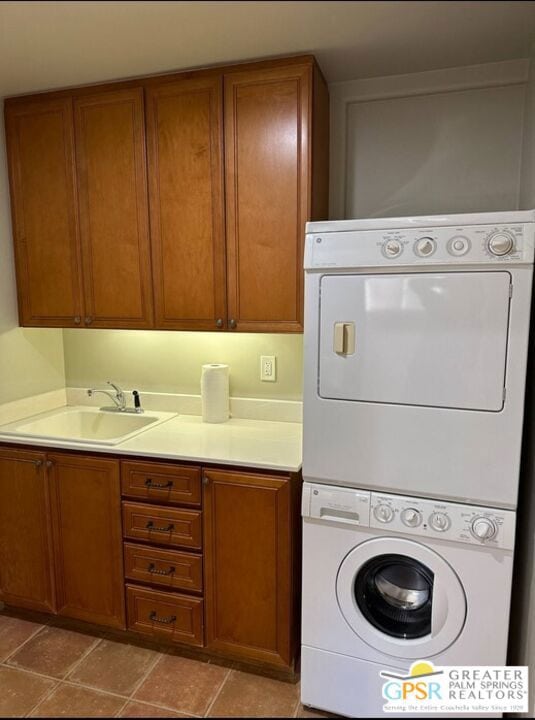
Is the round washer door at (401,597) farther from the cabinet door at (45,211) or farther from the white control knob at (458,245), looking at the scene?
the cabinet door at (45,211)

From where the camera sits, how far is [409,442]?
148 centimetres

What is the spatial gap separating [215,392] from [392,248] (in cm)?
112

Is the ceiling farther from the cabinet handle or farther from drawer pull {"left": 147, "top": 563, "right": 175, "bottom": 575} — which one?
drawer pull {"left": 147, "top": 563, "right": 175, "bottom": 575}

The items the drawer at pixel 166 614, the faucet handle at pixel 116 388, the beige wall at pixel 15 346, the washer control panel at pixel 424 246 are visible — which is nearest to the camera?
the washer control panel at pixel 424 246

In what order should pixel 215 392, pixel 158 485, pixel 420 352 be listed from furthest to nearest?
pixel 215 392 < pixel 158 485 < pixel 420 352

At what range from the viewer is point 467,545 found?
1.46 meters

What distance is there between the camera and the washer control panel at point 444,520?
1.42m

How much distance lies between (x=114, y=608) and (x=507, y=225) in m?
2.05

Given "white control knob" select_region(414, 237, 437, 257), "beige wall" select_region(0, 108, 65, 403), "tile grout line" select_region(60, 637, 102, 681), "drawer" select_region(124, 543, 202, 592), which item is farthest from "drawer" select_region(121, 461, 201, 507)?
"white control knob" select_region(414, 237, 437, 257)

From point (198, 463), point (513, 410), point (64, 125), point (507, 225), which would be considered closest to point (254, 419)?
point (198, 463)

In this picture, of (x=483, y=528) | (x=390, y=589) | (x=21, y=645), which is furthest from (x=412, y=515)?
(x=21, y=645)

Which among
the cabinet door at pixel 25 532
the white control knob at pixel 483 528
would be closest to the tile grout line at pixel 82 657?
the cabinet door at pixel 25 532

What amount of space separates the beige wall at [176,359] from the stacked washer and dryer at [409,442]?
2.16 feet

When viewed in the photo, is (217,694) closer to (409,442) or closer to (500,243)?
(409,442)
